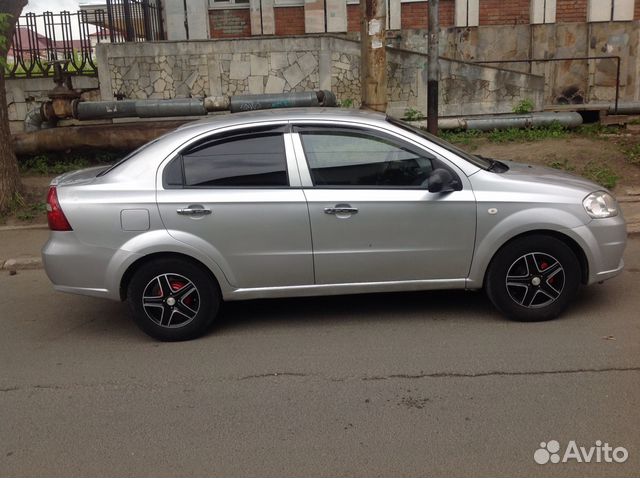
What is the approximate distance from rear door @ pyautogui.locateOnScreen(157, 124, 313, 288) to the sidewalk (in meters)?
3.30

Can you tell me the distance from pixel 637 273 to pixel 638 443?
331cm

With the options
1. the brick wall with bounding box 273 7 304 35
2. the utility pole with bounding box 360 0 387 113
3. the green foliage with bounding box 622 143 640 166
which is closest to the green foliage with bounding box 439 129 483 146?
the green foliage with bounding box 622 143 640 166

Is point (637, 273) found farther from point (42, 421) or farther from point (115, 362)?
point (42, 421)

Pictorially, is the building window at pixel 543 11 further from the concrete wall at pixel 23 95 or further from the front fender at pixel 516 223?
the front fender at pixel 516 223

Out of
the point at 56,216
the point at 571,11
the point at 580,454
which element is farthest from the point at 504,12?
the point at 580,454

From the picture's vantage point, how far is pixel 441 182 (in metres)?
4.84

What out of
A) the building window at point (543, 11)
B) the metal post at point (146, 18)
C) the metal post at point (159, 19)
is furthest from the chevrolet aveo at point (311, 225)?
the building window at point (543, 11)

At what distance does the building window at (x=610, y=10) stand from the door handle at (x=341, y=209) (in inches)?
545

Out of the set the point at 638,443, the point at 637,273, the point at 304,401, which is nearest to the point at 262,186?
the point at 304,401

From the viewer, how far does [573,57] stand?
16078 millimetres

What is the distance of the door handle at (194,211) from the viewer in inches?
191

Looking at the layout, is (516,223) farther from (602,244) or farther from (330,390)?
(330,390)

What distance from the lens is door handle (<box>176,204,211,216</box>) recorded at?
4859mm

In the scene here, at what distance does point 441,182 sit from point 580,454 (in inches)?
85.4
